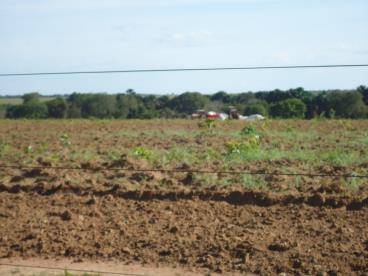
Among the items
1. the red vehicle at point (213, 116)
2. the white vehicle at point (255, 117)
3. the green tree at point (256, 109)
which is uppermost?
the green tree at point (256, 109)

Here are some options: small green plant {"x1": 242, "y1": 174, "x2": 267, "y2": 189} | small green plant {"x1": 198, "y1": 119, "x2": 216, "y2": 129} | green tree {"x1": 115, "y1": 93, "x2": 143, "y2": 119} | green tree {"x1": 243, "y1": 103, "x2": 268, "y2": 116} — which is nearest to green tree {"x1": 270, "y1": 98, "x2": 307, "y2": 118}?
green tree {"x1": 243, "y1": 103, "x2": 268, "y2": 116}

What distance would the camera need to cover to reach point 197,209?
22.8 feet

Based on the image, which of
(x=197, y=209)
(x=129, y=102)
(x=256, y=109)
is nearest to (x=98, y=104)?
(x=129, y=102)

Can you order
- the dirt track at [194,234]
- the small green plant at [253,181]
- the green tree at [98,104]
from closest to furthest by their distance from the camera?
the dirt track at [194,234], the small green plant at [253,181], the green tree at [98,104]

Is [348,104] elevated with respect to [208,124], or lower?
elevated

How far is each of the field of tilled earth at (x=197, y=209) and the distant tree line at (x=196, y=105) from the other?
5.38 feet

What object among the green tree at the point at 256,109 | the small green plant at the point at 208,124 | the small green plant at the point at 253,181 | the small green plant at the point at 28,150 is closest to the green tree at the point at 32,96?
the small green plant at the point at 28,150

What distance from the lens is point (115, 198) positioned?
7.67m

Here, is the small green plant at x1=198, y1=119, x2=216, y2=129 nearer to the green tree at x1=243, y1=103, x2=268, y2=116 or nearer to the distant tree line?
the distant tree line

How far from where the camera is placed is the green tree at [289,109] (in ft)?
73.0

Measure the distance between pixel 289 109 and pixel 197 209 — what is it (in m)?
16.4

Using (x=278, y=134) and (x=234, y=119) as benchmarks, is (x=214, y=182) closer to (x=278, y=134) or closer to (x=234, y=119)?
(x=278, y=134)

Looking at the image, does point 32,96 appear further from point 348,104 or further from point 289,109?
point 289,109

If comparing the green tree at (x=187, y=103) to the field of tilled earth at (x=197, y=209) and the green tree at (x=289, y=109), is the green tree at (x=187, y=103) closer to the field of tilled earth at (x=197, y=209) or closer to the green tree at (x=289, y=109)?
the field of tilled earth at (x=197, y=209)
